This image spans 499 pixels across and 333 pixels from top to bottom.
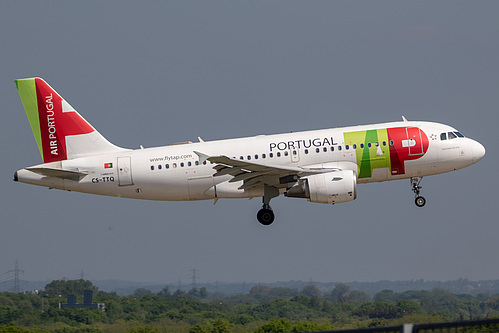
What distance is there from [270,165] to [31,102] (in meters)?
14.8

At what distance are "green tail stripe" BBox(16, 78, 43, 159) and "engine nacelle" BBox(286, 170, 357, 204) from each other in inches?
604

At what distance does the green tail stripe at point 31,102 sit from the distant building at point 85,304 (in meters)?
17.1

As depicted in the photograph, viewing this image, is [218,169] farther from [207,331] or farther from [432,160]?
[432,160]

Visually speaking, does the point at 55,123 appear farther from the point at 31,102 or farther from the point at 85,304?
the point at 85,304

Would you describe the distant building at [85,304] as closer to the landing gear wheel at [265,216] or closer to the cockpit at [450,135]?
the landing gear wheel at [265,216]

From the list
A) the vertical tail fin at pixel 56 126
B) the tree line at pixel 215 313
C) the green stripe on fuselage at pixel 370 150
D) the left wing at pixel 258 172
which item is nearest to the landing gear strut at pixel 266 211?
the left wing at pixel 258 172

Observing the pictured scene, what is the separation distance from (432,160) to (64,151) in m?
19.9

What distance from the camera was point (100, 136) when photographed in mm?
43938

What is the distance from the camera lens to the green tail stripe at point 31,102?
145 ft

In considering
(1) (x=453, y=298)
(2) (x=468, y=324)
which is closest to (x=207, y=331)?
(2) (x=468, y=324)

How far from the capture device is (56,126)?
44.3 meters

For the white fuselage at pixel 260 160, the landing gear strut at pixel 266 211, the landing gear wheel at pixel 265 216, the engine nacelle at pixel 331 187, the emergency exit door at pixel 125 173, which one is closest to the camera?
the engine nacelle at pixel 331 187

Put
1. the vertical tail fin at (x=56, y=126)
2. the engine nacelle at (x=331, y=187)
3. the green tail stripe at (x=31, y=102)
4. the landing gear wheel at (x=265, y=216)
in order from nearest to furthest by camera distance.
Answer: the engine nacelle at (x=331, y=187), the landing gear wheel at (x=265, y=216), the vertical tail fin at (x=56, y=126), the green tail stripe at (x=31, y=102)

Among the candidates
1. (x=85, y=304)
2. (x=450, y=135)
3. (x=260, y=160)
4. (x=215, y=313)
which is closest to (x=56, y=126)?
(x=260, y=160)
